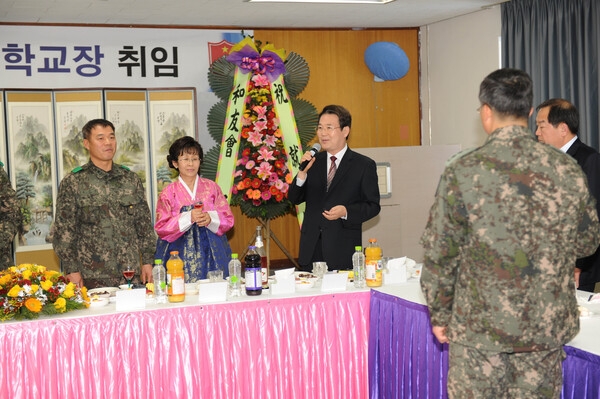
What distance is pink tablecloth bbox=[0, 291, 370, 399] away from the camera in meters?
3.26

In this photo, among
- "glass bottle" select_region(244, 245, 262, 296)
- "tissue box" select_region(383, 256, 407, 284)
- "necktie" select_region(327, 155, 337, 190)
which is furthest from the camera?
"necktie" select_region(327, 155, 337, 190)

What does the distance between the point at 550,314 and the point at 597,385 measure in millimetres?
430

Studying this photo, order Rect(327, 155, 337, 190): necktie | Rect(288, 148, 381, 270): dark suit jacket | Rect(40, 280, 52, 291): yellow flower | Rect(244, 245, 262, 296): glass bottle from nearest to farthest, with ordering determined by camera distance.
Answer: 1. Rect(40, 280, 52, 291): yellow flower
2. Rect(244, 245, 262, 296): glass bottle
3. Rect(288, 148, 381, 270): dark suit jacket
4. Rect(327, 155, 337, 190): necktie

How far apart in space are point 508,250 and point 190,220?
2.38 m

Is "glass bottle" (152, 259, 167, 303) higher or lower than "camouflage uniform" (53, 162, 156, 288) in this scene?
lower

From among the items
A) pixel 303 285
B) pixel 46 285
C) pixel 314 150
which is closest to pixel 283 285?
pixel 303 285

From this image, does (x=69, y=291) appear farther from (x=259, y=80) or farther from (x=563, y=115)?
(x=259, y=80)

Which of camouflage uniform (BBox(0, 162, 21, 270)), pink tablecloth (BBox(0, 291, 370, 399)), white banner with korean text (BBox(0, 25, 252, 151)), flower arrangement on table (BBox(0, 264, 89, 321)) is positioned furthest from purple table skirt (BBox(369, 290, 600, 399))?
white banner with korean text (BBox(0, 25, 252, 151))

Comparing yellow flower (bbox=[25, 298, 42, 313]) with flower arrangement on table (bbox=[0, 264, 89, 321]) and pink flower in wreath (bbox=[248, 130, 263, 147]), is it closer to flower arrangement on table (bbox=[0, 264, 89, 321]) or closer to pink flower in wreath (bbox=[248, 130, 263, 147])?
flower arrangement on table (bbox=[0, 264, 89, 321])

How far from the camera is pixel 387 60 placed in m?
8.31

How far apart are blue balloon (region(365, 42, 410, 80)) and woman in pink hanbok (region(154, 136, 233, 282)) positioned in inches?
172

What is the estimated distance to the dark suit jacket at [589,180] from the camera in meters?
4.09

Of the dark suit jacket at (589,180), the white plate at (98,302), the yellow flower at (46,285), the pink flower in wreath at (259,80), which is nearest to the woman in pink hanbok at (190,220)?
the white plate at (98,302)

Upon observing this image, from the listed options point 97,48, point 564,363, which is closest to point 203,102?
point 97,48
